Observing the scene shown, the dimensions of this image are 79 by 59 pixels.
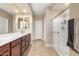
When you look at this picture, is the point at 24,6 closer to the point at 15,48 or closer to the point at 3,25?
the point at 3,25

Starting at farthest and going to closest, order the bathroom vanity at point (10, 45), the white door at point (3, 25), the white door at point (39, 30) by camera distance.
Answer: the white door at point (39, 30) < the white door at point (3, 25) < the bathroom vanity at point (10, 45)

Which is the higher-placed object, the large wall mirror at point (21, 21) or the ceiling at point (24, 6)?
the ceiling at point (24, 6)

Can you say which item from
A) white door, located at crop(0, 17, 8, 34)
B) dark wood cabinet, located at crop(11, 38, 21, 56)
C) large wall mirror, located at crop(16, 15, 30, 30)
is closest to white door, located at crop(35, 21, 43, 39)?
large wall mirror, located at crop(16, 15, 30, 30)

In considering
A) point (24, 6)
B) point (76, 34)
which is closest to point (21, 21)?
point (24, 6)

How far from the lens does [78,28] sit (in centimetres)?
176

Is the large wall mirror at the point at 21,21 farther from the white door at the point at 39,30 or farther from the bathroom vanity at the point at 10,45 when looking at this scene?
the white door at the point at 39,30

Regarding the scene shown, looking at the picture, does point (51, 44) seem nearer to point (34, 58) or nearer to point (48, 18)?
point (48, 18)

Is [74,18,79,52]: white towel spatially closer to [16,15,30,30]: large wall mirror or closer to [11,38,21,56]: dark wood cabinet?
[11,38,21,56]: dark wood cabinet

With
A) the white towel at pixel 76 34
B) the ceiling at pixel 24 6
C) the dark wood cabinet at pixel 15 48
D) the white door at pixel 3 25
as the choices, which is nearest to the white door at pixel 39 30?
the ceiling at pixel 24 6

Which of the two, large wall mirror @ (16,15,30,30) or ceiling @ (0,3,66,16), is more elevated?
ceiling @ (0,3,66,16)

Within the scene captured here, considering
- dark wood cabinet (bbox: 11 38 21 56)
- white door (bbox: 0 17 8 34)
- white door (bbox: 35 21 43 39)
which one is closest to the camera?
dark wood cabinet (bbox: 11 38 21 56)

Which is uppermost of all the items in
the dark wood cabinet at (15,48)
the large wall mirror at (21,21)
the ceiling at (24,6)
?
the ceiling at (24,6)

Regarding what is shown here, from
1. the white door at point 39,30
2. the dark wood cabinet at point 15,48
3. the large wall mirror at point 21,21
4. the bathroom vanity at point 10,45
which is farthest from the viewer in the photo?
the white door at point 39,30

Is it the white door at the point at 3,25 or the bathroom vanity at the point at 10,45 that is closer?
the bathroom vanity at the point at 10,45
